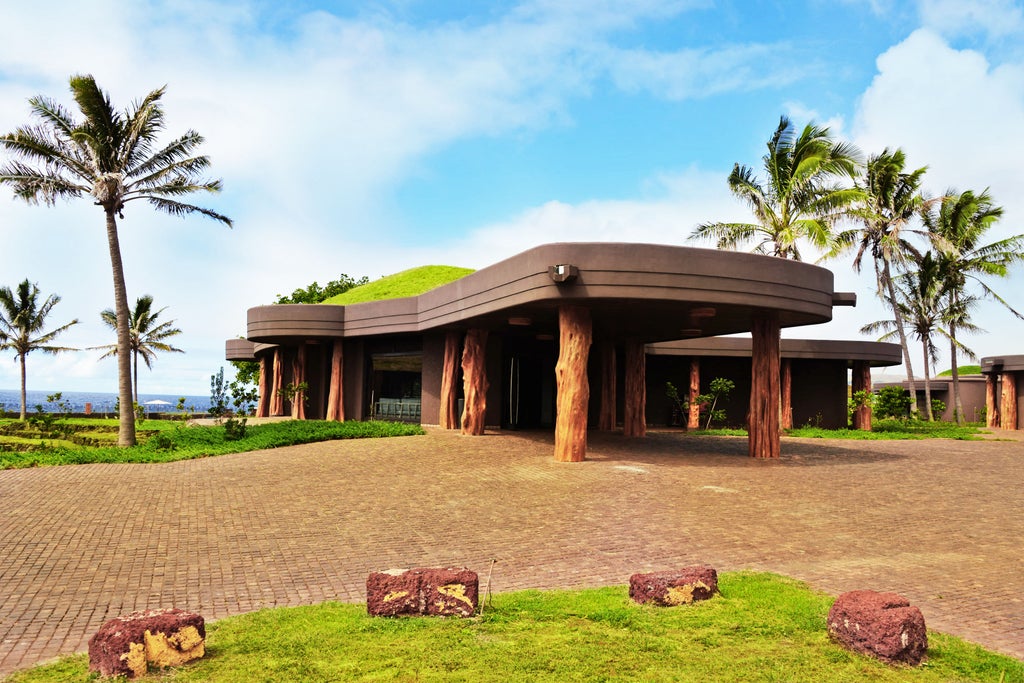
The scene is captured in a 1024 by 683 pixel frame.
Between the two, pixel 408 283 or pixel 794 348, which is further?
pixel 408 283

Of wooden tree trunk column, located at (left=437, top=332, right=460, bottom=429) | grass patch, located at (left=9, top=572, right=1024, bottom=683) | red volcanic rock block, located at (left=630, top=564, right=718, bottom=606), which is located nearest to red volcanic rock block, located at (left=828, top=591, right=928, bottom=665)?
grass patch, located at (left=9, top=572, right=1024, bottom=683)

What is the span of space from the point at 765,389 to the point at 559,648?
1236cm

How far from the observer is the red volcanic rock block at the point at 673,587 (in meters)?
5.70

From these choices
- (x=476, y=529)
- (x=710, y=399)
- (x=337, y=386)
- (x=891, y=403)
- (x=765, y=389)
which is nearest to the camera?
(x=476, y=529)

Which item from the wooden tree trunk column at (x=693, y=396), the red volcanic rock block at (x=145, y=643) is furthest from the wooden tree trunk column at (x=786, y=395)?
the red volcanic rock block at (x=145, y=643)

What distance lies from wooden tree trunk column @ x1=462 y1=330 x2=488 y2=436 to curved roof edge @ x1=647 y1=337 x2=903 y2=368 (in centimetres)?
978

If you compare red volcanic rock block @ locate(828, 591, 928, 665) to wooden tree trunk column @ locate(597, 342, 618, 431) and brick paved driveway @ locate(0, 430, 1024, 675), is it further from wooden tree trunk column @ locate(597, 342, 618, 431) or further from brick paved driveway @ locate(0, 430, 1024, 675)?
wooden tree trunk column @ locate(597, 342, 618, 431)

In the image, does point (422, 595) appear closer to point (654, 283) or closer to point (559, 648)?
point (559, 648)

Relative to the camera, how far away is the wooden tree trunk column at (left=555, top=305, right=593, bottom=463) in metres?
14.0

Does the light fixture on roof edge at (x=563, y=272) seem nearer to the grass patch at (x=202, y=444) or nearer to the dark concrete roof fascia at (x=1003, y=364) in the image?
the grass patch at (x=202, y=444)

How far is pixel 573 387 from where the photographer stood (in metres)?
14.2

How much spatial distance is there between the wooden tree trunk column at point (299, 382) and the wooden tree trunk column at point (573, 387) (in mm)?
15430

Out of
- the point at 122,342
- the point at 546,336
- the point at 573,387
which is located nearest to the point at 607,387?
the point at 546,336

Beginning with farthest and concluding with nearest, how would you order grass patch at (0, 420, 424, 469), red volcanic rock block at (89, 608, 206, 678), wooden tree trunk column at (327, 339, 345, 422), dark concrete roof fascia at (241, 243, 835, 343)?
wooden tree trunk column at (327, 339, 345, 422) < grass patch at (0, 420, 424, 469) < dark concrete roof fascia at (241, 243, 835, 343) < red volcanic rock block at (89, 608, 206, 678)
